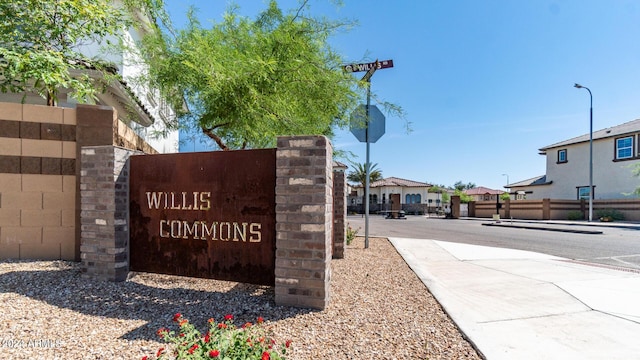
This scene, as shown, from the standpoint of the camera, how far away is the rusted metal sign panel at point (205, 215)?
390cm

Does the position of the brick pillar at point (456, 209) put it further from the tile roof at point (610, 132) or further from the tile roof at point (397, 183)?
the tile roof at point (397, 183)

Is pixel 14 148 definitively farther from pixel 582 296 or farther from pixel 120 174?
pixel 582 296

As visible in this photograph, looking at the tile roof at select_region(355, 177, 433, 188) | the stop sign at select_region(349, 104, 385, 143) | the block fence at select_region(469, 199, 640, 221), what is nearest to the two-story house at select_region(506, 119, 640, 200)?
the block fence at select_region(469, 199, 640, 221)

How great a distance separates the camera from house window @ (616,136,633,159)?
2563 cm

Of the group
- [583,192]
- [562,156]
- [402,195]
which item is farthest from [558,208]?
[402,195]

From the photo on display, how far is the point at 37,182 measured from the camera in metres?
5.05

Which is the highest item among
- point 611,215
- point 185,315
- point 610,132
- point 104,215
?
point 610,132

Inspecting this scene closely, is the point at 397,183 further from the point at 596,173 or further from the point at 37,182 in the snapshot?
the point at 37,182

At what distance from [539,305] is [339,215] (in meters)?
3.83

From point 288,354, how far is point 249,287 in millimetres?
1997

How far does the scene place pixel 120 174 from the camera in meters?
4.35

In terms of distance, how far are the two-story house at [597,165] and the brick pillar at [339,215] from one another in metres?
28.4

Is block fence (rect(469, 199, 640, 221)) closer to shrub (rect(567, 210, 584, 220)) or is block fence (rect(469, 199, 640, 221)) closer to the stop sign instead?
shrub (rect(567, 210, 584, 220))

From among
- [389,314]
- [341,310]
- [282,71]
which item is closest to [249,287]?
[341,310]
